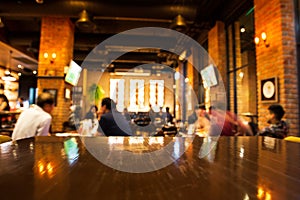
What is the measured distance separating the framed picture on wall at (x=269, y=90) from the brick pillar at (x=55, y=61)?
4172 millimetres

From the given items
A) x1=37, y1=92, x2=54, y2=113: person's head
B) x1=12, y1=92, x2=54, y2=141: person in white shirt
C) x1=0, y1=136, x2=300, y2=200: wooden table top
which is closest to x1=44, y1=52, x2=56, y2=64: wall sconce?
x1=37, y1=92, x2=54, y2=113: person's head

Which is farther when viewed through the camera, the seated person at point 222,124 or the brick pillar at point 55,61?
the brick pillar at point 55,61

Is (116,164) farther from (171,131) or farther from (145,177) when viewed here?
(171,131)

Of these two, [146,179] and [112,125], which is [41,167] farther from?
[112,125]

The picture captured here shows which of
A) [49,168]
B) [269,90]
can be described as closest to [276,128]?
[269,90]

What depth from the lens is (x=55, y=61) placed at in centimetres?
489

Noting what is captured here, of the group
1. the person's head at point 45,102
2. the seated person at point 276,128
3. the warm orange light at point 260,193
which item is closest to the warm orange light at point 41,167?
the warm orange light at point 260,193

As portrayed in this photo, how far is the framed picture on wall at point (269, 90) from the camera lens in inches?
122

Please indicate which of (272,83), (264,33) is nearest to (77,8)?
(264,33)

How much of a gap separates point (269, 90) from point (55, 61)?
4502mm

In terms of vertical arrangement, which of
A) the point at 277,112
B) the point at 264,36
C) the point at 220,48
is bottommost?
the point at 277,112

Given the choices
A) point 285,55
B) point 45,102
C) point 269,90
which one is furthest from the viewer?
point 269,90

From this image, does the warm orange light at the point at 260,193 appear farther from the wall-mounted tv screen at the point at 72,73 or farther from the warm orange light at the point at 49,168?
the wall-mounted tv screen at the point at 72,73

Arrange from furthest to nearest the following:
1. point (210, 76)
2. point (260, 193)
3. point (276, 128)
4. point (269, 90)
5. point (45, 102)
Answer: point (210, 76) → point (269, 90) → point (276, 128) → point (45, 102) → point (260, 193)
